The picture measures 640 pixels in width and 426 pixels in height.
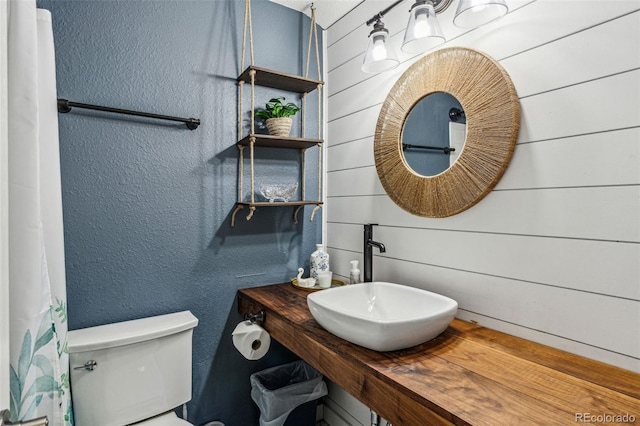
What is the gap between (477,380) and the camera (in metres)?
0.86

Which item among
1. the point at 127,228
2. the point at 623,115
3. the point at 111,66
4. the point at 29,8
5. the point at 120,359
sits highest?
the point at 111,66

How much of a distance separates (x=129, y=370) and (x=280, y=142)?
120 centimetres

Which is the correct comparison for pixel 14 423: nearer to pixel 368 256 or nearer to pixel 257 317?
pixel 257 317

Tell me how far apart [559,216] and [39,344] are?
4.69 ft

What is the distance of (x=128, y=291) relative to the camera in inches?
59.7

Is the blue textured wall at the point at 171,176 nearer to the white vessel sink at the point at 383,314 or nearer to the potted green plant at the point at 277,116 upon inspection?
the potted green plant at the point at 277,116

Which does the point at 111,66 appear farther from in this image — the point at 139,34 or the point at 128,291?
the point at 128,291

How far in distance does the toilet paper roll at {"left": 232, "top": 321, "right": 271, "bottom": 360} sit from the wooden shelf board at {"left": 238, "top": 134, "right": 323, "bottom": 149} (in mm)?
877

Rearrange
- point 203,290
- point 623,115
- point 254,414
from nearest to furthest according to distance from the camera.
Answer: point 623,115 < point 203,290 < point 254,414

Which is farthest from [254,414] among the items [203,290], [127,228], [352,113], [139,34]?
[139,34]

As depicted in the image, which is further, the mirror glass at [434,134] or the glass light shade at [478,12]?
the mirror glass at [434,134]

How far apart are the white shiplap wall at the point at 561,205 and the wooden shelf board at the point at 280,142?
2.36ft

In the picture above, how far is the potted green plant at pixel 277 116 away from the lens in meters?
1.71

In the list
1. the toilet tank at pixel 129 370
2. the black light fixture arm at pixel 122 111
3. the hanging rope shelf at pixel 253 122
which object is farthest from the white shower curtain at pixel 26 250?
the hanging rope shelf at pixel 253 122
